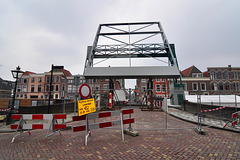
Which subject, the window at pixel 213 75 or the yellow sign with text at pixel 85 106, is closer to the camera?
the yellow sign with text at pixel 85 106

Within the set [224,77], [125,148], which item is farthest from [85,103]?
[224,77]

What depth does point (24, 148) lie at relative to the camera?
12.3ft

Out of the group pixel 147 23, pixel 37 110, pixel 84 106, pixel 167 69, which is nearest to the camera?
pixel 84 106

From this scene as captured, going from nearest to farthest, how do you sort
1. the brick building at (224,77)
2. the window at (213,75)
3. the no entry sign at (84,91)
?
Answer: the no entry sign at (84,91)
the brick building at (224,77)
the window at (213,75)

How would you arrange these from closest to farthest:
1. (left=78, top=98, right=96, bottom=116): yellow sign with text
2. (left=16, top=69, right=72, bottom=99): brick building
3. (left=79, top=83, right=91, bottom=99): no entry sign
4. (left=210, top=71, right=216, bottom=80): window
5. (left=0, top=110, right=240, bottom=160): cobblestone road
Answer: (left=0, top=110, right=240, bottom=160): cobblestone road < (left=78, top=98, right=96, bottom=116): yellow sign with text < (left=79, top=83, right=91, bottom=99): no entry sign < (left=210, top=71, right=216, bottom=80): window < (left=16, top=69, right=72, bottom=99): brick building

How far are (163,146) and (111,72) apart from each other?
8863 mm

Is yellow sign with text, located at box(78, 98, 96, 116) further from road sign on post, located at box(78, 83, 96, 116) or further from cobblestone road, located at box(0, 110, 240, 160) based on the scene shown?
cobblestone road, located at box(0, 110, 240, 160)

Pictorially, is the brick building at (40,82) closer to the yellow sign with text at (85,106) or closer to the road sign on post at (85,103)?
the road sign on post at (85,103)

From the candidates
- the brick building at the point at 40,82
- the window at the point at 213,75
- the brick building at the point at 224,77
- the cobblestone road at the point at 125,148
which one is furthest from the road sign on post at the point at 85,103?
the window at the point at 213,75

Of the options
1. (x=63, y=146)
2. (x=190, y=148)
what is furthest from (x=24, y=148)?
(x=190, y=148)

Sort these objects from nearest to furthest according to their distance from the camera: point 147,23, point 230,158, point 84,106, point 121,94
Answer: point 230,158, point 84,106, point 147,23, point 121,94

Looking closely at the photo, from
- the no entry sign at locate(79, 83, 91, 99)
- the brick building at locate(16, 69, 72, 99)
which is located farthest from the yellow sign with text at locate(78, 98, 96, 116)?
the brick building at locate(16, 69, 72, 99)

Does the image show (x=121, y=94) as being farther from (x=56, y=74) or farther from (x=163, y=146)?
(x=56, y=74)

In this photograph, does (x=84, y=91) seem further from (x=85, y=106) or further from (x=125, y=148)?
(x=125, y=148)
